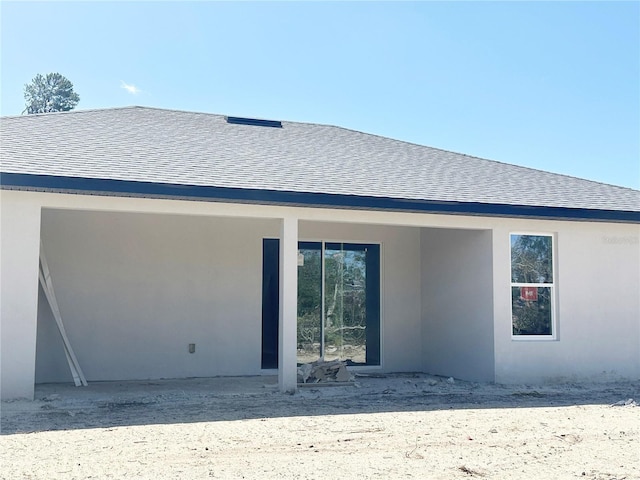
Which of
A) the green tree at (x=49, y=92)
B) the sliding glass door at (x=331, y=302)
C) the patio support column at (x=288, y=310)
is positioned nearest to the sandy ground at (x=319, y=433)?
the patio support column at (x=288, y=310)

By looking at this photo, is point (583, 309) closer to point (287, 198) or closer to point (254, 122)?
point (287, 198)

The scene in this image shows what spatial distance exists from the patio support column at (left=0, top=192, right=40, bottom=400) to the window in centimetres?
773

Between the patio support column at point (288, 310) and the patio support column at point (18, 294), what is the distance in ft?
11.4

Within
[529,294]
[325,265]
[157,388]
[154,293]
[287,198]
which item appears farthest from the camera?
[325,265]

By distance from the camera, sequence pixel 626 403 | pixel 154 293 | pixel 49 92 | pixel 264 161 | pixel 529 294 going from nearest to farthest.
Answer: pixel 626 403 → pixel 264 161 → pixel 529 294 → pixel 154 293 → pixel 49 92

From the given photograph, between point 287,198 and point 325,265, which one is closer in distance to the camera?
point 287,198

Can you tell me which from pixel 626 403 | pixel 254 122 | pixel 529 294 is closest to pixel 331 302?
pixel 529 294

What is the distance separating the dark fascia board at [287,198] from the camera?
8711mm

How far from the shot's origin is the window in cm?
1168

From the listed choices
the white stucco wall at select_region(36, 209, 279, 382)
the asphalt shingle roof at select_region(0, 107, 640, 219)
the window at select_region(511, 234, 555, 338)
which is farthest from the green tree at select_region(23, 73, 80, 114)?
the window at select_region(511, 234, 555, 338)

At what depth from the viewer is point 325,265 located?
42.9 feet

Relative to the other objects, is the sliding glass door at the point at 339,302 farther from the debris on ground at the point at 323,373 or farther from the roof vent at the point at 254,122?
the roof vent at the point at 254,122

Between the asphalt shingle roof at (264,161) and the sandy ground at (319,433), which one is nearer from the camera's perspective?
the sandy ground at (319,433)

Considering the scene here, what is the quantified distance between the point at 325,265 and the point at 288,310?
3.10 m
